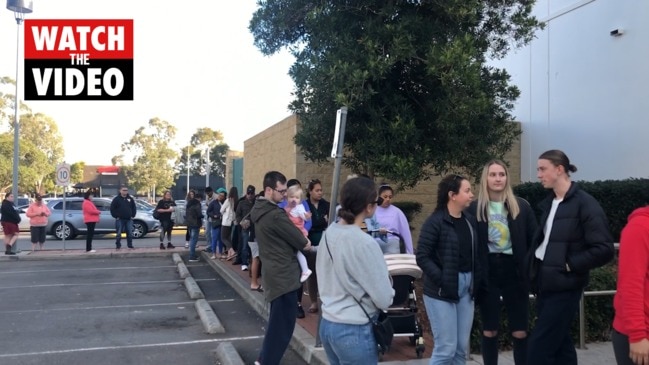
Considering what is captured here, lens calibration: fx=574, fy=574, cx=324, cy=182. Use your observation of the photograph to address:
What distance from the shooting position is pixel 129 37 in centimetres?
1662

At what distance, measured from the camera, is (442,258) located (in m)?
4.13

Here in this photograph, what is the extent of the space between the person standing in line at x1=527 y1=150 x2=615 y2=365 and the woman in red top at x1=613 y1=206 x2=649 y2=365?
2.26 ft

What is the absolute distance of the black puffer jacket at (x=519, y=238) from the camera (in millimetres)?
4293

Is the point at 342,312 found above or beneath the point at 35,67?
beneath

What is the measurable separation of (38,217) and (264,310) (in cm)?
1072

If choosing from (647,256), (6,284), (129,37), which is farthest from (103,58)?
(647,256)

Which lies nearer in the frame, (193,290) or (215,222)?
(193,290)

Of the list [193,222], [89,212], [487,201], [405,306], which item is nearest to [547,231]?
[487,201]

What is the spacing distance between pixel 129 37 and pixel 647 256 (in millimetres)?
16138

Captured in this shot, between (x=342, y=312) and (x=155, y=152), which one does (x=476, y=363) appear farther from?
(x=155, y=152)

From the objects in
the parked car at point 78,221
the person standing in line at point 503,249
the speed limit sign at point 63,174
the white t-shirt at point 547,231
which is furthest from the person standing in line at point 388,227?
the parked car at point 78,221

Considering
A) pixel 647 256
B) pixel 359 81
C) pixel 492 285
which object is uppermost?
pixel 359 81

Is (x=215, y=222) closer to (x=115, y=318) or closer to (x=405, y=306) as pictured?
(x=115, y=318)

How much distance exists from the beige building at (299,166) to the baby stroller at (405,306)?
21.5 ft
